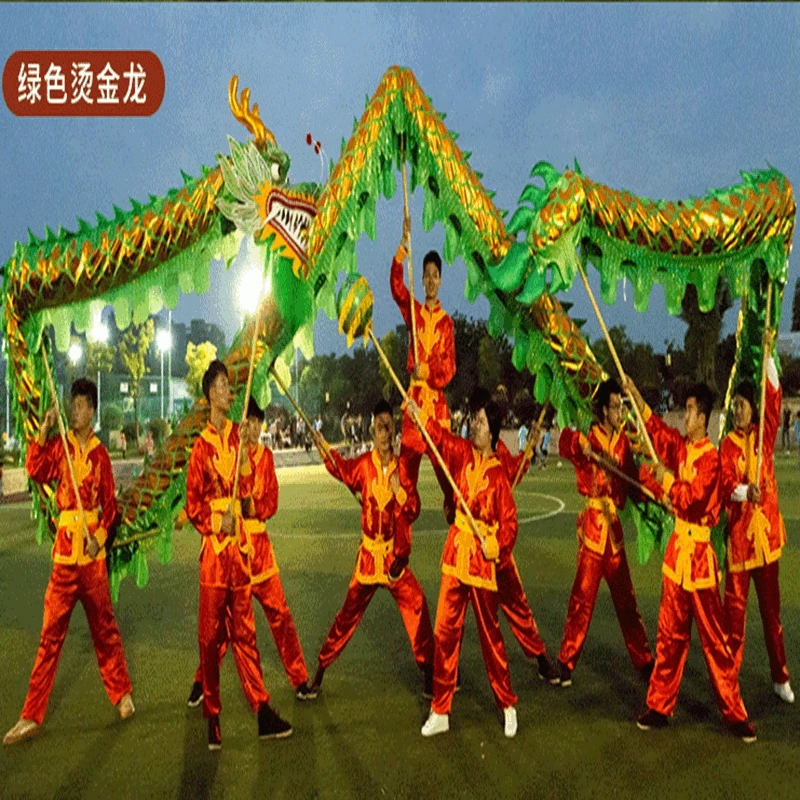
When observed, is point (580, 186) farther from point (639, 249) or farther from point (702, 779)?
point (702, 779)

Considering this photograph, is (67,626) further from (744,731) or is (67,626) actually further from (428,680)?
(744,731)

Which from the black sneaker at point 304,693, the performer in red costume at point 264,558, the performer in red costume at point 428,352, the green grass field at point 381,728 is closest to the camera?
the green grass field at point 381,728

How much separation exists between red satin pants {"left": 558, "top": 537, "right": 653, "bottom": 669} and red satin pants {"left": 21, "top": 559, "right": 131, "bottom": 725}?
2.46 metres

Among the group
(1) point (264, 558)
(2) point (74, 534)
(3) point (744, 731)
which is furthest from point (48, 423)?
(3) point (744, 731)

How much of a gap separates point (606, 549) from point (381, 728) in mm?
1583

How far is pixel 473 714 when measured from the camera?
3.74 metres

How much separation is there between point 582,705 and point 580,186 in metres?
2.75

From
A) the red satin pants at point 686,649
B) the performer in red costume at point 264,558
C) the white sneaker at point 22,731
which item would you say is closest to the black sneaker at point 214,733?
the performer in red costume at point 264,558

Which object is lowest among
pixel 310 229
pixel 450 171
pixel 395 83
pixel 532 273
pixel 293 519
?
pixel 293 519

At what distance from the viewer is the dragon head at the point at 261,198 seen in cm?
384

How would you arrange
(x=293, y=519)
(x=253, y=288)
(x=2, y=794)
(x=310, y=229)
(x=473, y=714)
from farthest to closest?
(x=293, y=519), (x=253, y=288), (x=310, y=229), (x=473, y=714), (x=2, y=794)

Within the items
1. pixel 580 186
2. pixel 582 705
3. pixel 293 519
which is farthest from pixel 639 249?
pixel 293 519

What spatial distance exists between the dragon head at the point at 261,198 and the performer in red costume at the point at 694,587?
7.24ft

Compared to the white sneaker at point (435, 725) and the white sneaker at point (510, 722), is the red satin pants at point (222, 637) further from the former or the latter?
the white sneaker at point (510, 722)
